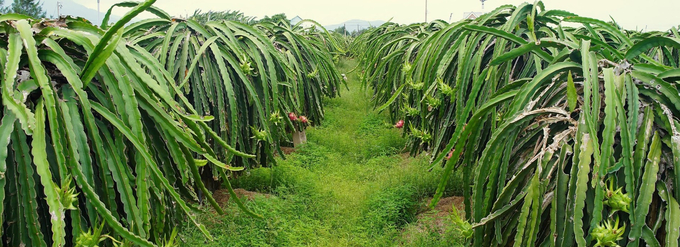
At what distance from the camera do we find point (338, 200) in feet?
13.3

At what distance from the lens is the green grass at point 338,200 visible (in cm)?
327

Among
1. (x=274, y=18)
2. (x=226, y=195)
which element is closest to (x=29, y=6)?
(x=274, y=18)

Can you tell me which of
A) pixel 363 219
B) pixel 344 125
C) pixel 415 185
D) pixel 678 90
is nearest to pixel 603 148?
pixel 678 90

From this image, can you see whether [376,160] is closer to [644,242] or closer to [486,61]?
[486,61]

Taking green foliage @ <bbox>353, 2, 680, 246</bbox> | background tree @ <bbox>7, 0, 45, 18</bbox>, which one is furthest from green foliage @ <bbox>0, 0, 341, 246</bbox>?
background tree @ <bbox>7, 0, 45, 18</bbox>

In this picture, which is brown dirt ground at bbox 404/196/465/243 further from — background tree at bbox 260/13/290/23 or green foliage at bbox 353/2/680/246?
background tree at bbox 260/13/290/23

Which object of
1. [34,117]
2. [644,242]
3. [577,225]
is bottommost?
[644,242]

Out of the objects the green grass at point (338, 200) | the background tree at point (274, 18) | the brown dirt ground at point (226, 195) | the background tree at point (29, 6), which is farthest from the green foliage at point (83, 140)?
the background tree at point (29, 6)

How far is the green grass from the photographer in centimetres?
327

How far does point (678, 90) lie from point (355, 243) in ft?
7.21

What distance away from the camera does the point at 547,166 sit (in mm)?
1505

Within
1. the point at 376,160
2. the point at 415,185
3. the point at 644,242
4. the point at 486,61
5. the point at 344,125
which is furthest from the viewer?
the point at 344,125

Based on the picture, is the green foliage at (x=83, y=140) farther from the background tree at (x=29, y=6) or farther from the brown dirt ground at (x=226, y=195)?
the background tree at (x=29, y=6)

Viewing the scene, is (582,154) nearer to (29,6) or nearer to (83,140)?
(83,140)
